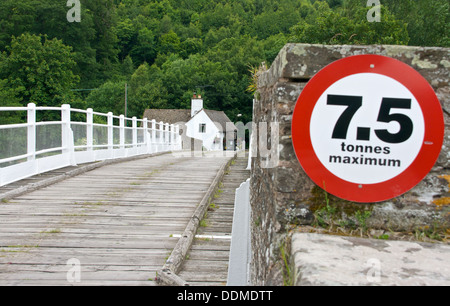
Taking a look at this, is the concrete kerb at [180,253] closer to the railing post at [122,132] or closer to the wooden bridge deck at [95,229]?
the wooden bridge deck at [95,229]

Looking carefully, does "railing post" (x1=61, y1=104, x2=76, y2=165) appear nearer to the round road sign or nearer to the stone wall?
the stone wall

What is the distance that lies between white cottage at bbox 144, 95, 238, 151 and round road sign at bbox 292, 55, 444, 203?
165ft

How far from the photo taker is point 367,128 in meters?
2.90

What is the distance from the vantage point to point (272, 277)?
261 cm

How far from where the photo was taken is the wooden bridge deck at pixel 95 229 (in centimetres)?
432

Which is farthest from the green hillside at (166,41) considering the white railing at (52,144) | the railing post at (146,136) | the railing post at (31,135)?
the railing post at (31,135)

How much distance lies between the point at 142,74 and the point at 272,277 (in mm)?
80946

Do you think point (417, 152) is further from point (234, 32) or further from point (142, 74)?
point (234, 32)

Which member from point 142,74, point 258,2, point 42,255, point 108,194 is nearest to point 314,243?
point 42,255

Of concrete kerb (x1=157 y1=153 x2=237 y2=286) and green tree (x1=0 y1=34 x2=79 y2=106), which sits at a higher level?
green tree (x1=0 y1=34 x2=79 y2=106)

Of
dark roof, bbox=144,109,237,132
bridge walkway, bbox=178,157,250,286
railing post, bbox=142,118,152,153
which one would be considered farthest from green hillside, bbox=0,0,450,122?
bridge walkway, bbox=178,157,250,286

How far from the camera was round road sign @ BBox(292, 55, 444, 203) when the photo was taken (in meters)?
2.87

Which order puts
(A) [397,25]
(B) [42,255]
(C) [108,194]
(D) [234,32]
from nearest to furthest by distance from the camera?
(B) [42,255], (C) [108,194], (A) [397,25], (D) [234,32]

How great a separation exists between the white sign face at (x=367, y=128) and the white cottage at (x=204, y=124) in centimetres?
5019
